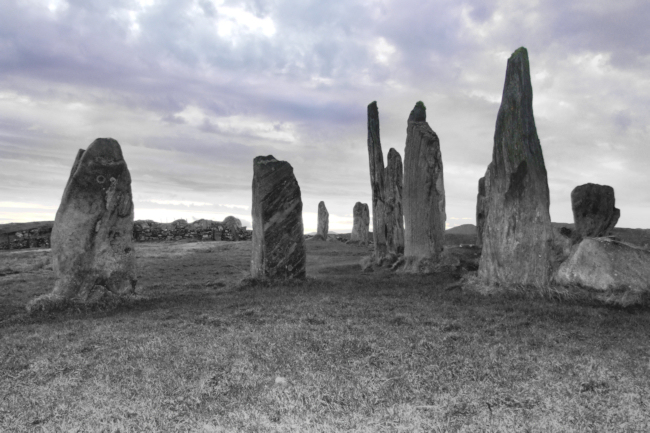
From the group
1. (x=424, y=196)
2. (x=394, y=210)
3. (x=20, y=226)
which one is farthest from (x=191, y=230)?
(x=424, y=196)

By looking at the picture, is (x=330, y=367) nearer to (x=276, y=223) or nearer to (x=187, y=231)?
(x=276, y=223)

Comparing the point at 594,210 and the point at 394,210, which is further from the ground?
the point at 394,210

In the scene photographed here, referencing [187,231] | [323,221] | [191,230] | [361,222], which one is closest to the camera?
[361,222]

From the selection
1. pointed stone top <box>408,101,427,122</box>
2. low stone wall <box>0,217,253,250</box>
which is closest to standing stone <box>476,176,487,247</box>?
pointed stone top <box>408,101,427,122</box>

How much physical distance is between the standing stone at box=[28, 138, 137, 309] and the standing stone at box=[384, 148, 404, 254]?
11.1 m

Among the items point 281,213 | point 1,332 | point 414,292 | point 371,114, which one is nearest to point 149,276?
point 281,213

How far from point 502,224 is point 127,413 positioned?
9.20 m

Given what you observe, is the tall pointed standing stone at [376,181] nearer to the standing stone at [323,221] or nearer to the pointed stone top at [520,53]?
the pointed stone top at [520,53]

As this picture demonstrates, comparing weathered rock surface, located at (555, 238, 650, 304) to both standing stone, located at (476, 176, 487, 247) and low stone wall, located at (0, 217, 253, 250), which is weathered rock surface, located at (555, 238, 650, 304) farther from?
low stone wall, located at (0, 217, 253, 250)

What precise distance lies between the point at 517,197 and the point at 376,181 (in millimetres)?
8929

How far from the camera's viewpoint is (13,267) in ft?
57.4

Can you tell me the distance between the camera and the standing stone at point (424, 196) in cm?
1448

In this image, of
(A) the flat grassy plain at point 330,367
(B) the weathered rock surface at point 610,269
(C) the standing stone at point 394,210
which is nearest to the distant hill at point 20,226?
(A) the flat grassy plain at point 330,367

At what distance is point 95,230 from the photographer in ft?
32.1
